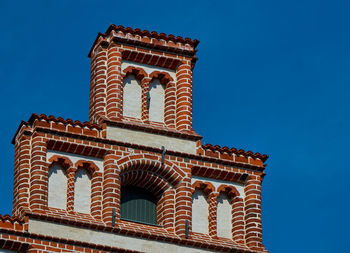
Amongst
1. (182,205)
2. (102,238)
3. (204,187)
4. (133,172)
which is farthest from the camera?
(204,187)

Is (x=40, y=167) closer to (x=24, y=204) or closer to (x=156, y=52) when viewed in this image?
(x=24, y=204)

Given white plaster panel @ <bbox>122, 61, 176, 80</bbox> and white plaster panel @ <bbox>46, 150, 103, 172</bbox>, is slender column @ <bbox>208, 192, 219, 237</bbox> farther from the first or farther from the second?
white plaster panel @ <bbox>122, 61, 176, 80</bbox>

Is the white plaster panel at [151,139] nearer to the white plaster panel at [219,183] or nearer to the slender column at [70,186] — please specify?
the white plaster panel at [219,183]

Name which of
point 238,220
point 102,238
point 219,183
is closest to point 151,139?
point 219,183

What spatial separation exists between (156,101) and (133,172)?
10.4ft

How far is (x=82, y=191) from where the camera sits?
5578 cm

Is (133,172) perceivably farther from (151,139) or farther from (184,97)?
(184,97)

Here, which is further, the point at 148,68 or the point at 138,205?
the point at 148,68

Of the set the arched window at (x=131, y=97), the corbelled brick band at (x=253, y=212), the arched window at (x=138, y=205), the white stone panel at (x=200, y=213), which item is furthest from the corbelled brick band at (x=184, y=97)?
the corbelled brick band at (x=253, y=212)

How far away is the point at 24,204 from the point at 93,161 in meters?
2.97

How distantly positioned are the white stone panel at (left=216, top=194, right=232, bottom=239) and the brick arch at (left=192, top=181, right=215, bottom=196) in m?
0.43

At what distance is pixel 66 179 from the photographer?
55750 millimetres

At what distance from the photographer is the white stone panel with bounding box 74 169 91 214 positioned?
55.4 metres

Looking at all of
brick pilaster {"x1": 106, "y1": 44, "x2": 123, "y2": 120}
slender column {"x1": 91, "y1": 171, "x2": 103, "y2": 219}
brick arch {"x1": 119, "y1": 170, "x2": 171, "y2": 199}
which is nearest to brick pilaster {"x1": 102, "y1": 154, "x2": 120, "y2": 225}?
slender column {"x1": 91, "y1": 171, "x2": 103, "y2": 219}
